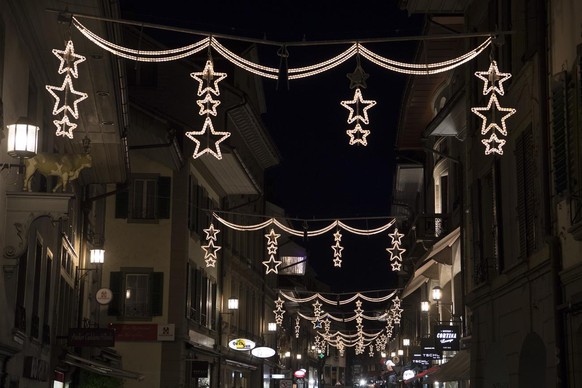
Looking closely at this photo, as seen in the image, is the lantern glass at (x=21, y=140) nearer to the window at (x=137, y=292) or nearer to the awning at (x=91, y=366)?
the awning at (x=91, y=366)

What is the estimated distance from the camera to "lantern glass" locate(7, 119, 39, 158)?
46.3 feet

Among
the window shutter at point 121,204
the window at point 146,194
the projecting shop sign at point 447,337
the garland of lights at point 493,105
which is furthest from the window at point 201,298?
the garland of lights at point 493,105

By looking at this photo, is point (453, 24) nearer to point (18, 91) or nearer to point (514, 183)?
point (514, 183)

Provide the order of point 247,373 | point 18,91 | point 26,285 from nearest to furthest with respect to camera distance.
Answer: point 18,91 → point 26,285 → point 247,373

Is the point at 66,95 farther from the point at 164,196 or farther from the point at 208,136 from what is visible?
the point at 164,196

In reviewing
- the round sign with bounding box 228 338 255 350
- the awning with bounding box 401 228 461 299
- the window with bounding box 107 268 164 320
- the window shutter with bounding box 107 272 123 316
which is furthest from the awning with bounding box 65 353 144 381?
the round sign with bounding box 228 338 255 350

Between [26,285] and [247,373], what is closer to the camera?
[26,285]

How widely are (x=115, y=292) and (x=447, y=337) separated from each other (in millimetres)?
11967

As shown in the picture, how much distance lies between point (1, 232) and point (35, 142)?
187 centimetres

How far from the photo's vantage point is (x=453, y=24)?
1262 inches

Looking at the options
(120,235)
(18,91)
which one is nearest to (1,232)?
(18,91)

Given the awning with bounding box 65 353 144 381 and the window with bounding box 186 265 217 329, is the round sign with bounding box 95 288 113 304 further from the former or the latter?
the window with bounding box 186 265 217 329

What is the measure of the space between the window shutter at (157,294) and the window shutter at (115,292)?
1.14 meters

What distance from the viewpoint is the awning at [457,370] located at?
25931mm
